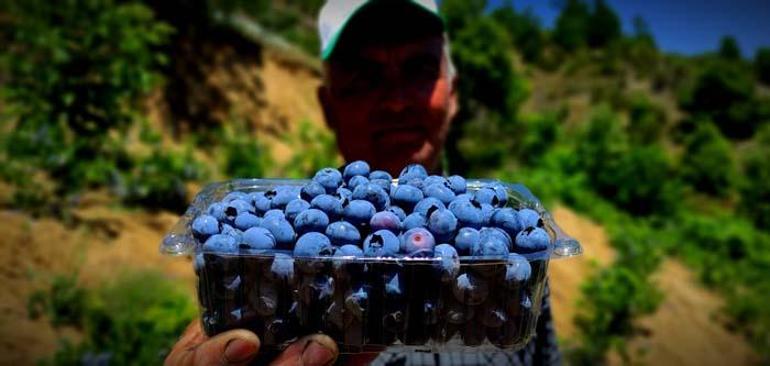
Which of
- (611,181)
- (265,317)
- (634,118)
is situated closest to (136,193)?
(265,317)

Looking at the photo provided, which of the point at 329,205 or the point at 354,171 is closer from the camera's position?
the point at 329,205

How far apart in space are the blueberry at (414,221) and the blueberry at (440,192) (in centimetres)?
6

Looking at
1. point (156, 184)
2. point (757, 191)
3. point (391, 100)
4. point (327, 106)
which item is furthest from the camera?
point (757, 191)

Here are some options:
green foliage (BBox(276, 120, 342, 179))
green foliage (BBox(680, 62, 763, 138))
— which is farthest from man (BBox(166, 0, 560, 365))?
green foliage (BBox(680, 62, 763, 138))

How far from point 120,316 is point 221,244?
13.0 ft

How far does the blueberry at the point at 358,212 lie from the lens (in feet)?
3.13

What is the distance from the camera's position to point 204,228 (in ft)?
3.14

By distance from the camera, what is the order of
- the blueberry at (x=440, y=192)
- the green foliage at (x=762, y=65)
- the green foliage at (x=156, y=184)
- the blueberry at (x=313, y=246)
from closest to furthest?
the blueberry at (x=313, y=246), the blueberry at (x=440, y=192), the green foliage at (x=156, y=184), the green foliage at (x=762, y=65)

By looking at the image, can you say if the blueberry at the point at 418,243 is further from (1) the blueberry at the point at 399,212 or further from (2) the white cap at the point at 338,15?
(2) the white cap at the point at 338,15

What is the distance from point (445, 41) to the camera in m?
1.91

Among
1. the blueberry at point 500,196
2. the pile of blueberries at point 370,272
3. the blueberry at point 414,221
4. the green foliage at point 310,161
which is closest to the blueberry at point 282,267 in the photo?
the pile of blueberries at point 370,272

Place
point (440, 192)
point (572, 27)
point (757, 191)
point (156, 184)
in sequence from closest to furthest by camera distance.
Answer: point (440, 192), point (156, 184), point (757, 191), point (572, 27)

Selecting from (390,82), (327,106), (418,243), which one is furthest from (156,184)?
(418,243)

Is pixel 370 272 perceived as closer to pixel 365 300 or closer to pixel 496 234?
pixel 365 300
